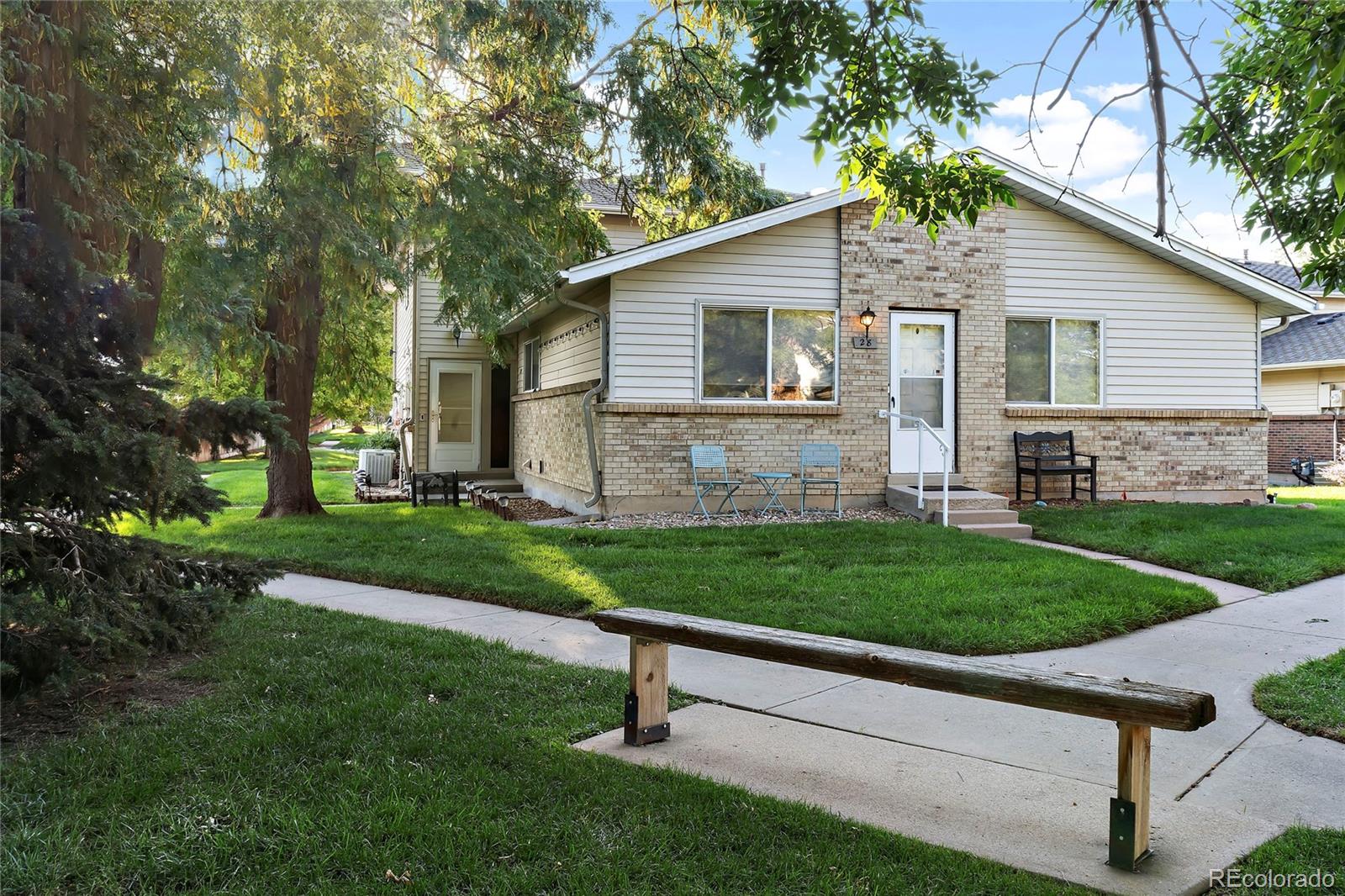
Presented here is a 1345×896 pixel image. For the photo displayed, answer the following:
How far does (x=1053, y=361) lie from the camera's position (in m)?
13.5

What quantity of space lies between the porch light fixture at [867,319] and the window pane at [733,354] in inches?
52.0

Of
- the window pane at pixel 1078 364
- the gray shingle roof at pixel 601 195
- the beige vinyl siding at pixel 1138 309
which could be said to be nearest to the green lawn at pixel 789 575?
the window pane at pixel 1078 364

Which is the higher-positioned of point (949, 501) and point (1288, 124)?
point (1288, 124)

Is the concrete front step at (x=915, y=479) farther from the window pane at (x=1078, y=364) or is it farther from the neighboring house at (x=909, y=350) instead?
the window pane at (x=1078, y=364)

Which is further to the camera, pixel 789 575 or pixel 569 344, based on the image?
pixel 569 344

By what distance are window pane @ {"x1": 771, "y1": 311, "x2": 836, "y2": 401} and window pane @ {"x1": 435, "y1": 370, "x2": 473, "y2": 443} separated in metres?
8.72

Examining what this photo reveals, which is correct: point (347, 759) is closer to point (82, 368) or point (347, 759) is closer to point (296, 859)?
point (296, 859)

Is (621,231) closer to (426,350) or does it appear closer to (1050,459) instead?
(426,350)

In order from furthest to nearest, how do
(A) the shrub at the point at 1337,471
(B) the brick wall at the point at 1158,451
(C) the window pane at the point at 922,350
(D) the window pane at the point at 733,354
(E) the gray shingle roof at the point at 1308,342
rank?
(E) the gray shingle roof at the point at 1308,342, (A) the shrub at the point at 1337,471, (B) the brick wall at the point at 1158,451, (C) the window pane at the point at 922,350, (D) the window pane at the point at 733,354

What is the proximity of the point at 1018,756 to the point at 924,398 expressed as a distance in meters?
9.38

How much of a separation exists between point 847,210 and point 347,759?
415 inches

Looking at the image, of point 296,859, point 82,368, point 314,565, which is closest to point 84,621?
point 82,368

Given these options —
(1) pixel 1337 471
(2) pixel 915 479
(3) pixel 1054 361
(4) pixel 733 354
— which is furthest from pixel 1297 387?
(4) pixel 733 354

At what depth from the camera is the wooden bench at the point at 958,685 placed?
3.02 meters
